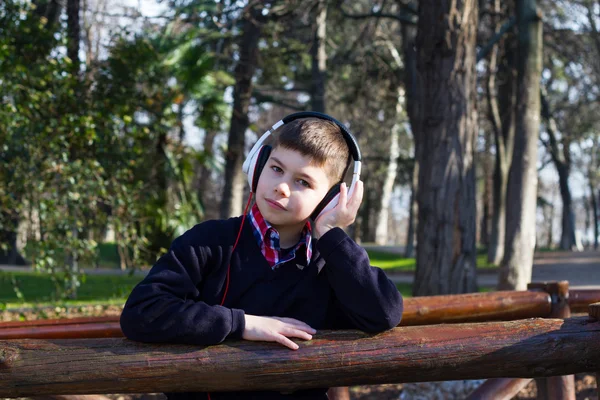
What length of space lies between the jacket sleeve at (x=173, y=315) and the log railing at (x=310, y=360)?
4 centimetres

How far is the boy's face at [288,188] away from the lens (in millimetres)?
2340

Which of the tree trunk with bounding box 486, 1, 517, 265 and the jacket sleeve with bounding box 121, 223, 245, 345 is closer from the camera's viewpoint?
the jacket sleeve with bounding box 121, 223, 245, 345

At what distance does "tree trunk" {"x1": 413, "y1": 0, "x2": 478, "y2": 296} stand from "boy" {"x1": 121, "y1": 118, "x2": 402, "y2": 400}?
4.50m

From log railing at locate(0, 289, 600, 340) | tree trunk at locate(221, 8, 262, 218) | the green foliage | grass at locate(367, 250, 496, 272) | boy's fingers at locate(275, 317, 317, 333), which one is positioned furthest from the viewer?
grass at locate(367, 250, 496, 272)

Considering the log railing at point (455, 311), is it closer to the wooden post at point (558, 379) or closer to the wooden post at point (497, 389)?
the wooden post at point (558, 379)

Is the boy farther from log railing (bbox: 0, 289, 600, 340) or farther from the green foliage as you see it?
the green foliage

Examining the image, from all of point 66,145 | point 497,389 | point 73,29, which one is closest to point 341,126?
point 497,389

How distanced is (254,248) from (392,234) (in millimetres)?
59341

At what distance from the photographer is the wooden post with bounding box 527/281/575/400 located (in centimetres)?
402

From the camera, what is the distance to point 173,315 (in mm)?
2082

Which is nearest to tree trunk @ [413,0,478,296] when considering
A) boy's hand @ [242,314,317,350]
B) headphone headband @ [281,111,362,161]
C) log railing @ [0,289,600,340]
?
log railing @ [0,289,600,340]

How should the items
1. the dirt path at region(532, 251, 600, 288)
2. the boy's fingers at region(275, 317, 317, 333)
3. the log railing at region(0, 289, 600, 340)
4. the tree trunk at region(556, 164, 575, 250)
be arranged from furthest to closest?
the tree trunk at region(556, 164, 575, 250) < the dirt path at region(532, 251, 600, 288) < the log railing at region(0, 289, 600, 340) < the boy's fingers at region(275, 317, 317, 333)

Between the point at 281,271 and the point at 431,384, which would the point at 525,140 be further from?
the point at 281,271

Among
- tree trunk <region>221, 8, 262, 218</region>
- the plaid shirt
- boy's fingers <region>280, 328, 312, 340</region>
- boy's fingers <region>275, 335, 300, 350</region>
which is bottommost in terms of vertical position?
boy's fingers <region>275, 335, 300, 350</region>
